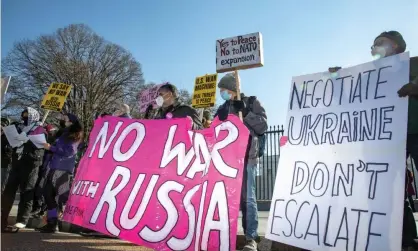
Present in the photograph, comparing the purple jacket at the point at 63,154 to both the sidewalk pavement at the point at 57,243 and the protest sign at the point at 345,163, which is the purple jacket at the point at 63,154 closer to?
the sidewalk pavement at the point at 57,243

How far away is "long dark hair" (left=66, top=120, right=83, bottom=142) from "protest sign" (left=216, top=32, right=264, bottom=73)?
2277mm

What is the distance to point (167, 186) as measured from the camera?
3561mm

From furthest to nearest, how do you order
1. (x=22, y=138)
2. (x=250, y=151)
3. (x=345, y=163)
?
(x=22, y=138), (x=250, y=151), (x=345, y=163)

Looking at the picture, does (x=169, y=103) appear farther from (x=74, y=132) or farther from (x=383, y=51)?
(x=383, y=51)

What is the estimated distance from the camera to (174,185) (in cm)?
353

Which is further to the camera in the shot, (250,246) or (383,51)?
(250,246)

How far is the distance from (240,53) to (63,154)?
2.90m

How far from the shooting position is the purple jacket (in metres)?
5.44

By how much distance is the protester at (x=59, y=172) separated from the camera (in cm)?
538

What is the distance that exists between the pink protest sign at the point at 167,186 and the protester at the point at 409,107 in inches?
54.3

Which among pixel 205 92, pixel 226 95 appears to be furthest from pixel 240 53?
pixel 205 92

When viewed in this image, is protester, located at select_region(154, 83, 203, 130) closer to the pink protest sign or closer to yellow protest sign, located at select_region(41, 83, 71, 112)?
the pink protest sign

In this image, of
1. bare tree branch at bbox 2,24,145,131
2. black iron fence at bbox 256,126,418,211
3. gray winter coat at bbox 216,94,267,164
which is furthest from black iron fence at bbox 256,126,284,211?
bare tree branch at bbox 2,24,145,131

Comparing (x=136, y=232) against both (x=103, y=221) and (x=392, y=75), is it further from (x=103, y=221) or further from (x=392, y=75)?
(x=392, y=75)
